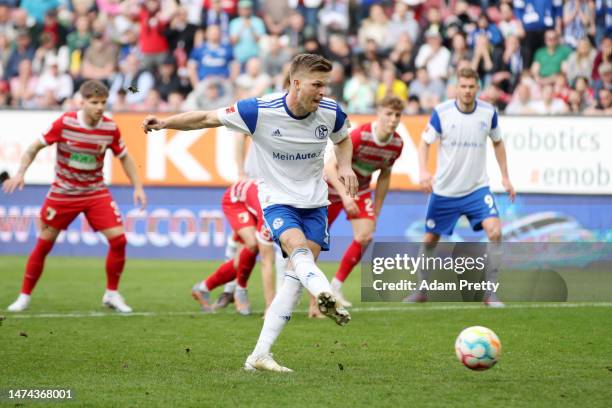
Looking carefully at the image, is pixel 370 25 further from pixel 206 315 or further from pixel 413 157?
pixel 206 315

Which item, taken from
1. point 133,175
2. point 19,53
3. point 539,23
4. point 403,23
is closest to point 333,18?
point 403,23

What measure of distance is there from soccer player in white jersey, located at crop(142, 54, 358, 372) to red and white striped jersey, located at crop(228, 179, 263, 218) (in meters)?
3.27

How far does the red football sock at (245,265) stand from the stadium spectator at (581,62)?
9.59m

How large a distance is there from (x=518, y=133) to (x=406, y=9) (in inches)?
186

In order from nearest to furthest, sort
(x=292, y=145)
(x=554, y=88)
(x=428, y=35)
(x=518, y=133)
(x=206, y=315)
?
(x=292, y=145) → (x=206, y=315) → (x=518, y=133) → (x=554, y=88) → (x=428, y=35)

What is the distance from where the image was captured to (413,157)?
57.1ft

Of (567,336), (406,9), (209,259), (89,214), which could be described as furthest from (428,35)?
(567,336)

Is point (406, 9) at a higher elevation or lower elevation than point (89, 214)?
higher

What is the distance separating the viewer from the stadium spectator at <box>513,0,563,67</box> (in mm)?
19438

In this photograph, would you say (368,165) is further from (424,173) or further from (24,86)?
(24,86)

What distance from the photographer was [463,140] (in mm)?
11836

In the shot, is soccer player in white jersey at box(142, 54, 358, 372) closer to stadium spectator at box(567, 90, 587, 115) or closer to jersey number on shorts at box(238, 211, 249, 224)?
jersey number on shorts at box(238, 211, 249, 224)

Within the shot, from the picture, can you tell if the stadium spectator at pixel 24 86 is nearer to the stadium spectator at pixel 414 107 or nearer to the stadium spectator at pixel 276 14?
the stadium spectator at pixel 276 14

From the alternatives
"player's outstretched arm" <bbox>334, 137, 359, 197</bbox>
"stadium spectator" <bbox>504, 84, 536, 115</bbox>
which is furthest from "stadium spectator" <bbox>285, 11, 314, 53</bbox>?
"player's outstretched arm" <bbox>334, 137, 359, 197</bbox>
